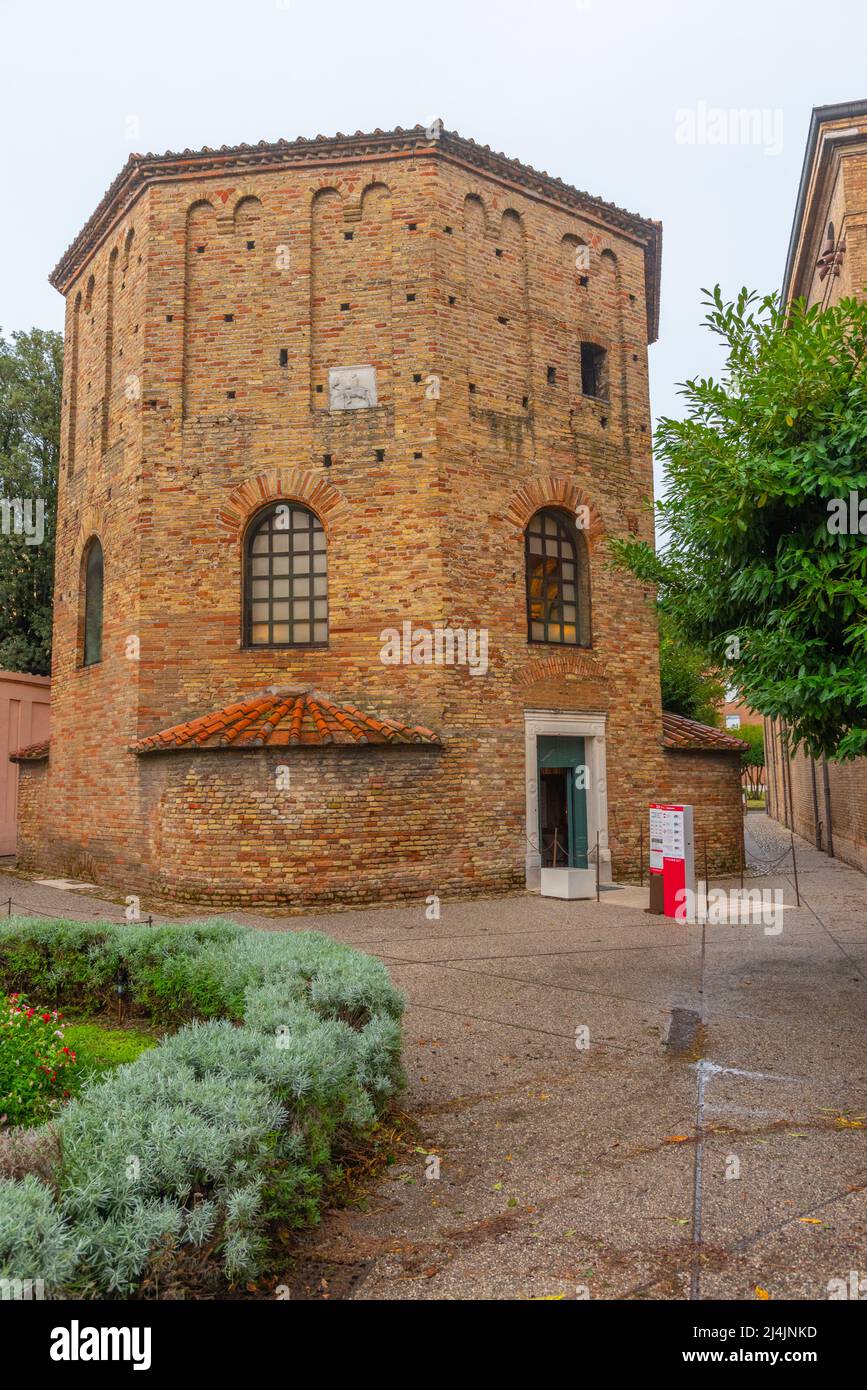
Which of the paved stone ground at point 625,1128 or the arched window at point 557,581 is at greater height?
the arched window at point 557,581

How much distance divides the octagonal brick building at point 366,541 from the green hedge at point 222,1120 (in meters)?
6.81

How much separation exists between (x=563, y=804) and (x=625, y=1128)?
413 inches

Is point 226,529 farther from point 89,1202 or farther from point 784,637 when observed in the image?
point 89,1202

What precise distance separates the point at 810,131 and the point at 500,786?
12.7 meters

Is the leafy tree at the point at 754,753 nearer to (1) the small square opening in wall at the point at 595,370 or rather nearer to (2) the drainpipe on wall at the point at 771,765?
(2) the drainpipe on wall at the point at 771,765

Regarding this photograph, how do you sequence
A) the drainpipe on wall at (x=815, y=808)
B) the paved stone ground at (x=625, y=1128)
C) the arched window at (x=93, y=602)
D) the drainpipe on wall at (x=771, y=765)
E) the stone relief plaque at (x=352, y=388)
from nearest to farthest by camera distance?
the paved stone ground at (x=625, y=1128), the stone relief plaque at (x=352, y=388), the arched window at (x=93, y=602), the drainpipe on wall at (x=815, y=808), the drainpipe on wall at (x=771, y=765)

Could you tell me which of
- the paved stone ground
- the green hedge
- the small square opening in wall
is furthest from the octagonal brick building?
A: the green hedge

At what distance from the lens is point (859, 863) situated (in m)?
16.3

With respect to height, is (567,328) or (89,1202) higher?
(567,328)

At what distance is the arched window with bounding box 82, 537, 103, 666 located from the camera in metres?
16.0

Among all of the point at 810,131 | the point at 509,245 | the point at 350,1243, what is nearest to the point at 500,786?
the point at 509,245

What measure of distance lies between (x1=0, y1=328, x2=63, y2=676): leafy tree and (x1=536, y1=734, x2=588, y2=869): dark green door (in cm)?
1394

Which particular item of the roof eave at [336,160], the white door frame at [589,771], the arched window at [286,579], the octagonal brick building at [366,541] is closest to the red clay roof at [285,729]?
the octagonal brick building at [366,541]

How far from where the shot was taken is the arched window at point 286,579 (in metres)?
14.1
